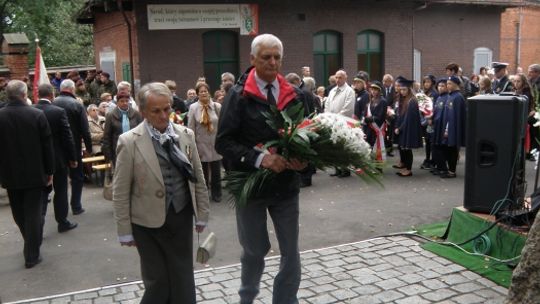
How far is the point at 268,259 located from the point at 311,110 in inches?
86.4

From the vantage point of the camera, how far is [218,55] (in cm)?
1659

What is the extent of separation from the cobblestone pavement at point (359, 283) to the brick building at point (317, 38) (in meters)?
10.7

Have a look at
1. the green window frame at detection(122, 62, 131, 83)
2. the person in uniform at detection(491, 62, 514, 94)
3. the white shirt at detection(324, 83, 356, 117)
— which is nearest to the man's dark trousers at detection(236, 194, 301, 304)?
the white shirt at detection(324, 83, 356, 117)

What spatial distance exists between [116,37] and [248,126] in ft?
47.2

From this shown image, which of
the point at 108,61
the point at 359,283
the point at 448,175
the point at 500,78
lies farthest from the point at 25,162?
the point at 108,61

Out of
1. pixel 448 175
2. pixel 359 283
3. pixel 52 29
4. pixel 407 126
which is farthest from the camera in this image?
pixel 52 29

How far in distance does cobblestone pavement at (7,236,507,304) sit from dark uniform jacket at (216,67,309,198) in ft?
4.48

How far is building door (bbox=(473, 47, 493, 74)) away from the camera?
→ 22.4m

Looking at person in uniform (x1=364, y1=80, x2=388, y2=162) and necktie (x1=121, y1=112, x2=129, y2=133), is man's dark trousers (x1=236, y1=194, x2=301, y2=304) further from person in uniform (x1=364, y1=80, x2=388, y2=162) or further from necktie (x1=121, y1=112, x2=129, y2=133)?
person in uniform (x1=364, y1=80, x2=388, y2=162)

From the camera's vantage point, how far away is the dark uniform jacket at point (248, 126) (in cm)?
398

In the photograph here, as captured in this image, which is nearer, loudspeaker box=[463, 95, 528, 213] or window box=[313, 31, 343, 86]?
loudspeaker box=[463, 95, 528, 213]

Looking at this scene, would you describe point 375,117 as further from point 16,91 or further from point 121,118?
point 16,91

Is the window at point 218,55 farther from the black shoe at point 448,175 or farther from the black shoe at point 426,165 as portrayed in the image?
the black shoe at point 448,175

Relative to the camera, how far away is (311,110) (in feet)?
14.1
